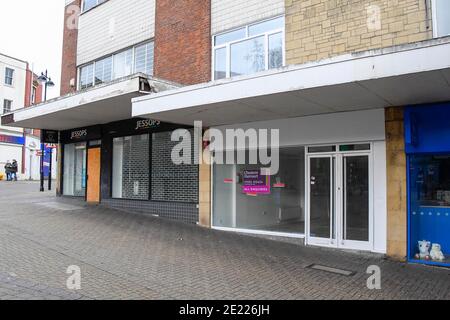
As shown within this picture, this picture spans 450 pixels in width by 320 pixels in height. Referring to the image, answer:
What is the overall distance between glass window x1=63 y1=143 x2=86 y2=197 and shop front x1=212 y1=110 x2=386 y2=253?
7.08 meters

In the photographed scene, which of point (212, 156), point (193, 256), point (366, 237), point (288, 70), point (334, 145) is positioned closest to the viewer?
point (288, 70)

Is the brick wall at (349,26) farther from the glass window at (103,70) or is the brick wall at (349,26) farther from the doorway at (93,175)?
the doorway at (93,175)

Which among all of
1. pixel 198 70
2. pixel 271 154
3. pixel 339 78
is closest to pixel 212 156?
pixel 271 154

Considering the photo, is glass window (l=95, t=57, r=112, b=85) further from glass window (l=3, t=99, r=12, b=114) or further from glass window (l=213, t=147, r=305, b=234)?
glass window (l=3, t=99, r=12, b=114)

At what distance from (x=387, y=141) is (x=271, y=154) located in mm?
2922

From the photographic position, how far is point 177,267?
6.75 metres

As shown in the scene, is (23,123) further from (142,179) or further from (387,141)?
(387,141)

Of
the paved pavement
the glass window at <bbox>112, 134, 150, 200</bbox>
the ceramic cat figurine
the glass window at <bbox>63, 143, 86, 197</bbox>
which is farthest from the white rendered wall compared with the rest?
the ceramic cat figurine

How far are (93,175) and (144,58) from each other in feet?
15.1

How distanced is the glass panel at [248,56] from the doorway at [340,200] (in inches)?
107

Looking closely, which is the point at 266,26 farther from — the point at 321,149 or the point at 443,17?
the point at 443,17

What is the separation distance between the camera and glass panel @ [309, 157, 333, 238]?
8.87 meters

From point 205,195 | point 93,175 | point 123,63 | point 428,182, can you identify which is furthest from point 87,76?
point 428,182

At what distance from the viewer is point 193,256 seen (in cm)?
762
